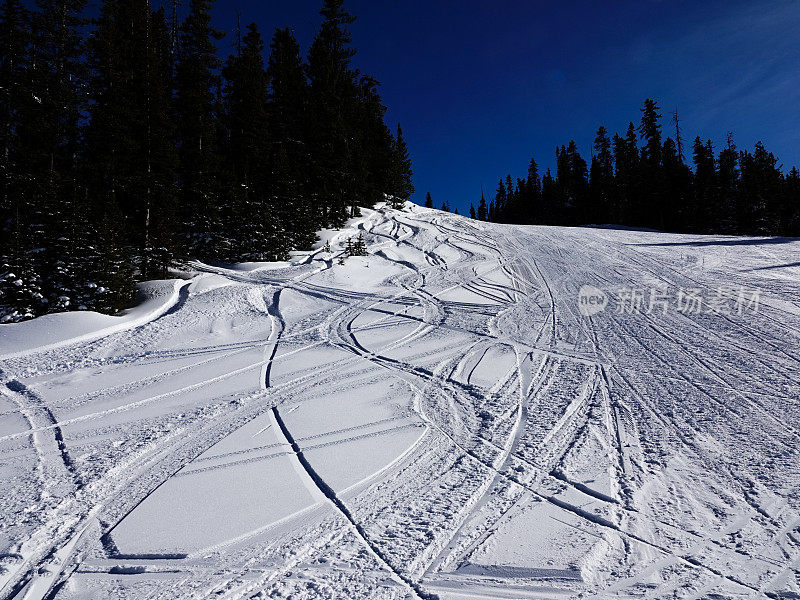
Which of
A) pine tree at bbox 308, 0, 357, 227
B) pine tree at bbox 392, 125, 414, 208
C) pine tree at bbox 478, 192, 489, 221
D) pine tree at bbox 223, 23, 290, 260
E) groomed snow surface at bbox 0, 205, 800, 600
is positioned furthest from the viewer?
pine tree at bbox 478, 192, 489, 221

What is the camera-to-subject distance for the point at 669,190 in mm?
44625

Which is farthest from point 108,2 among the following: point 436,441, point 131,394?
point 436,441

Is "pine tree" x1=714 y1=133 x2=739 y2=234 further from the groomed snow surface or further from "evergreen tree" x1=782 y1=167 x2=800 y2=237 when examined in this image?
the groomed snow surface

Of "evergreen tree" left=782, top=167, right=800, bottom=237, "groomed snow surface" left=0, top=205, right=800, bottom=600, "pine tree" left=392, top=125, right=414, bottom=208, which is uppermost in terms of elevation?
"pine tree" left=392, top=125, right=414, bottom=208

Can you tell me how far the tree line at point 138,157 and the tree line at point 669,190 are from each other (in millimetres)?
40134

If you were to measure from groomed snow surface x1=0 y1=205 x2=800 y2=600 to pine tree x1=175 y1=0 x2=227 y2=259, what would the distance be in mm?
8033

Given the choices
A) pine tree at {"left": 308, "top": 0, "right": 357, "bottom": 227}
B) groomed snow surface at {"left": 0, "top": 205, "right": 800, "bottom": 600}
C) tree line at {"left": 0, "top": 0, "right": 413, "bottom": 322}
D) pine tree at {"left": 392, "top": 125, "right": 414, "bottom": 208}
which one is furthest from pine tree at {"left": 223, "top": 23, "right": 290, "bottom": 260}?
pine tree at {"left": 392, "top": 125, "right": 414, "bottom": 208}

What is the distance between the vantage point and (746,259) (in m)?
13.8

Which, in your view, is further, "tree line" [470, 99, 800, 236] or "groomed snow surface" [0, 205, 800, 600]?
"tree line" [470, 99, 800, 236]

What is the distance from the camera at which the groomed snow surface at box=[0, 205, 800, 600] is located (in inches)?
98.1

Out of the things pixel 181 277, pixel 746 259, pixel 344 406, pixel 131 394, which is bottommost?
pixel 344 406

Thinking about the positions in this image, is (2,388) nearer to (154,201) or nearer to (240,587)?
(240,587)

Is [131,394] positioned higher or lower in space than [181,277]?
lower

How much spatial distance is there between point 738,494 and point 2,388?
9.53 m
